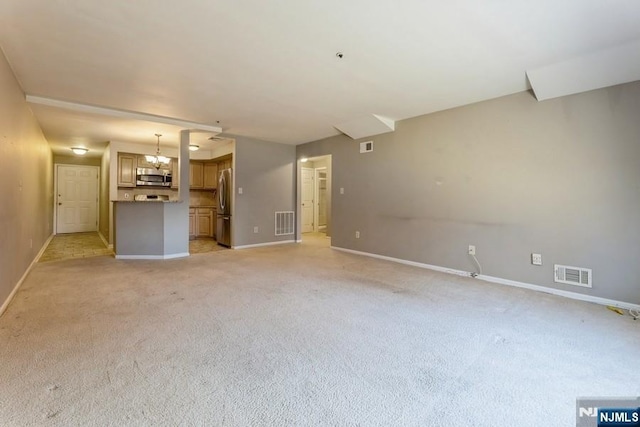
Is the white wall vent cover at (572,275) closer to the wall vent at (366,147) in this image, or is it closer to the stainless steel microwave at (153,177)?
the wall vent at (366,147)

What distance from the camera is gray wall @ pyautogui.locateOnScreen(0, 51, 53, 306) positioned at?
8.87 ft

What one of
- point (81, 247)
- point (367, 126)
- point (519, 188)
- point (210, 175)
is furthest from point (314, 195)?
point (519, 188)

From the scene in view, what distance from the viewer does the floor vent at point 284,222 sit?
673 cm

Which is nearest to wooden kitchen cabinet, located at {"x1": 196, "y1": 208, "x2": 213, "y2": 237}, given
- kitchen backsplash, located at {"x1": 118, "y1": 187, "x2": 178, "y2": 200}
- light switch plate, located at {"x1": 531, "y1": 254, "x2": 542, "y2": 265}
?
kitchen backsplash, located at {"x1": 118, "y1": 187, "x2": 178, "y2": 200}

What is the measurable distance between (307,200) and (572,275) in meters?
6.54

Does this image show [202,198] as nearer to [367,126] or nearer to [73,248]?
[73,248]

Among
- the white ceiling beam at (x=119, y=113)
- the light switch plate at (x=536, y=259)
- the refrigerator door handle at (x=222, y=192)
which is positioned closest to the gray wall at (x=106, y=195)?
the refrigerator door handle at (x=222, y=192)

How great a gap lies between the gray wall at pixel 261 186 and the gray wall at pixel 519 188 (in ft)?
7.57

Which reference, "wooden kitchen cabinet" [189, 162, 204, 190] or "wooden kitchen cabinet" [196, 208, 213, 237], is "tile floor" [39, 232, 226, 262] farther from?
"wooden kitchen cabinet" [189, 162, 204, 190]

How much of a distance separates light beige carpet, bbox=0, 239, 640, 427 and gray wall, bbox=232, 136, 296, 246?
2791 mm

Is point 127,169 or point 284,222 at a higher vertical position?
point 127,169

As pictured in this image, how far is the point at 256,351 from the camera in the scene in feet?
6.49

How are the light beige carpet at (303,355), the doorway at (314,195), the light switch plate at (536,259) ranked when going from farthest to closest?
the doorway at (314,195) → the light switch plate at (536,259) → the light beige carpet at (303,355)

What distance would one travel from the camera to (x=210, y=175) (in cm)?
782
